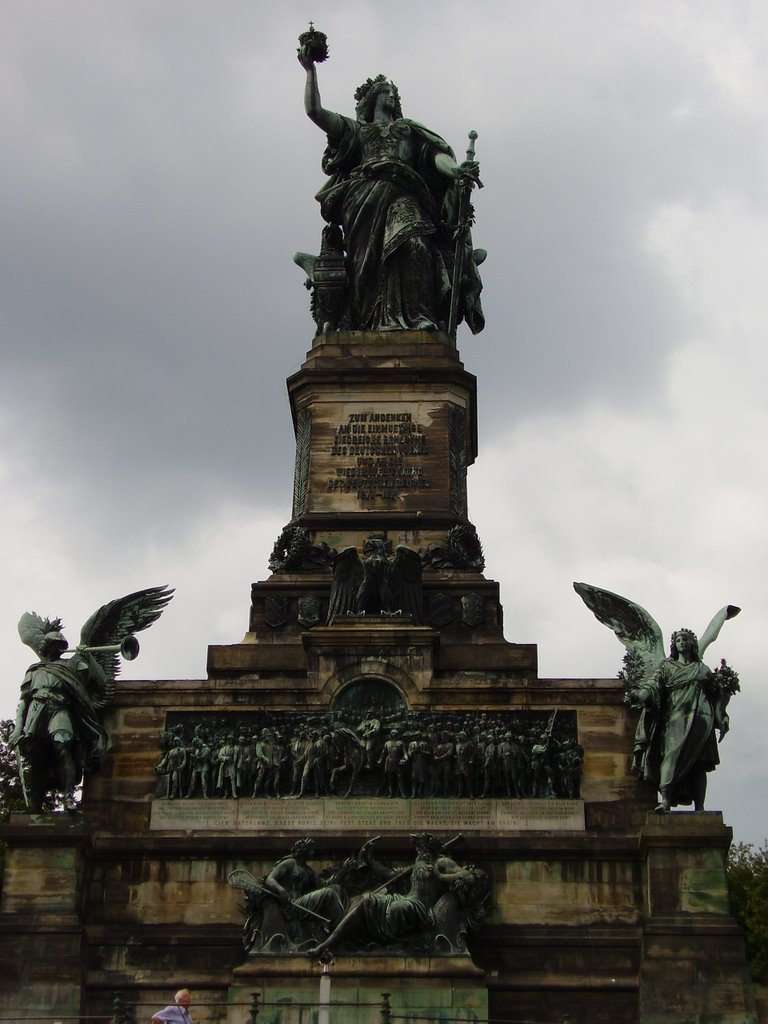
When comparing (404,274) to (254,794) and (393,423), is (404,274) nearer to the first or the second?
(393,423)

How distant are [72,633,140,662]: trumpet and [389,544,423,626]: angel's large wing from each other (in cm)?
428

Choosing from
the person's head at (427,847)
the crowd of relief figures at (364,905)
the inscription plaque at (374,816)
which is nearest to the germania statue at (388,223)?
the inscription plaque at (374,816)

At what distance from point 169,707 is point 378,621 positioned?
358 cm

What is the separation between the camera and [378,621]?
1102 inches

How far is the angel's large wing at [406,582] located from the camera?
2850cm

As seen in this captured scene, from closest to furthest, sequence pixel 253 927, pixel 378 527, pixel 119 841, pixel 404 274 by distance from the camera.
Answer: pixel 253 927
pixel 119 841
pixel 378 527
pixel 404 274

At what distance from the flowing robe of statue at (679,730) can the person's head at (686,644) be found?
0.62 ft

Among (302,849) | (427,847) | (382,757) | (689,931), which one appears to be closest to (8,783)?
(382,757)

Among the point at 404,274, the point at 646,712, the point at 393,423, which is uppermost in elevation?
the point at 404,274

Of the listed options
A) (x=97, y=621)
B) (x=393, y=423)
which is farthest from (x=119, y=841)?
(x=393, y=423)

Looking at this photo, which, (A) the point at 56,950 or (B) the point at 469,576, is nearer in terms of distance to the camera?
(A) the point at 56,950

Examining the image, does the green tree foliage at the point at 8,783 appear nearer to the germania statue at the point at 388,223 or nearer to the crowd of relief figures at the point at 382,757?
the crowd of relief figures at the point at 382,757

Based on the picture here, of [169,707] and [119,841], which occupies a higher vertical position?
[169,707]

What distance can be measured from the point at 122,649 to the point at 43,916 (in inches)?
183
